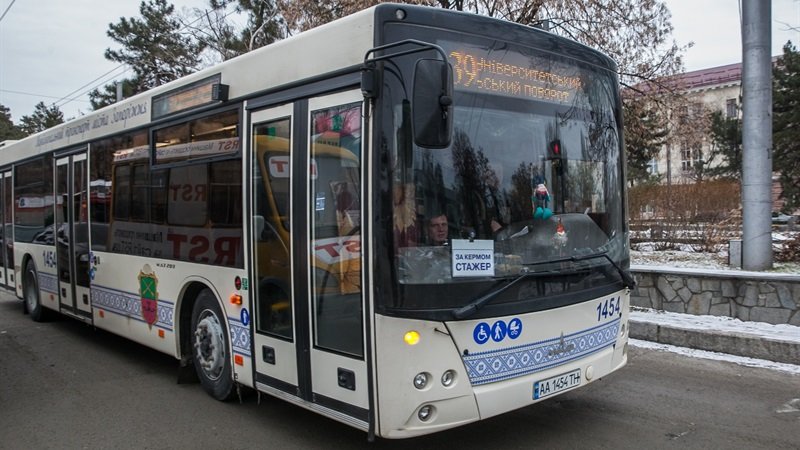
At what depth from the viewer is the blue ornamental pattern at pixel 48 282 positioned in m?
8.91

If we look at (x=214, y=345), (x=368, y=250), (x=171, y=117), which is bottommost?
(x=214, y=345)

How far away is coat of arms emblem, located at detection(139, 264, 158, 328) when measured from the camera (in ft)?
20.9

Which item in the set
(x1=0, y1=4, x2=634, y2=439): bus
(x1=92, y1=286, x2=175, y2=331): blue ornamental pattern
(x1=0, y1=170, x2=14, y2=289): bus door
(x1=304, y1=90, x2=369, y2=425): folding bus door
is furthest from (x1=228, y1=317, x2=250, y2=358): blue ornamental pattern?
(x1=0, y1=170, x2=14, y2=289): bus door

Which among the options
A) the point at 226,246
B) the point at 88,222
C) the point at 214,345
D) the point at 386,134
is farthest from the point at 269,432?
the point at 88,222

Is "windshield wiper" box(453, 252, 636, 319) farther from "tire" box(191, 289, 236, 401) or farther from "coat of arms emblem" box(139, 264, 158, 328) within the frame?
"coat of arms emblem" box(139, 264, 158, 328)

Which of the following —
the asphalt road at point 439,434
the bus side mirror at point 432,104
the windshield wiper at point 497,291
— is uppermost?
the bus side mirror at point 432,104

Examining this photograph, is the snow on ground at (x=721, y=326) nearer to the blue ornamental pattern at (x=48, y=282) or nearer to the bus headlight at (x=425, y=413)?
the bus headlight at (x=425, y=413)

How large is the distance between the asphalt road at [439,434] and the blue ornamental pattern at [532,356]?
2.42 feet

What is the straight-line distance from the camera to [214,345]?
5.54 m

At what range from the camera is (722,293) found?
822 cm

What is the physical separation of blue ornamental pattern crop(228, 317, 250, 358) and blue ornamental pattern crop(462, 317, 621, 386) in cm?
210

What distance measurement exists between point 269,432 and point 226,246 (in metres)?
1.59

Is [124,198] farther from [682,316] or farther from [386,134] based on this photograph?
[682,316]

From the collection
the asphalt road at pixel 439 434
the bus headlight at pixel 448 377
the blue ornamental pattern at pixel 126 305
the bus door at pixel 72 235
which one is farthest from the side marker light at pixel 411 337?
the bus door at pixel 72 235
